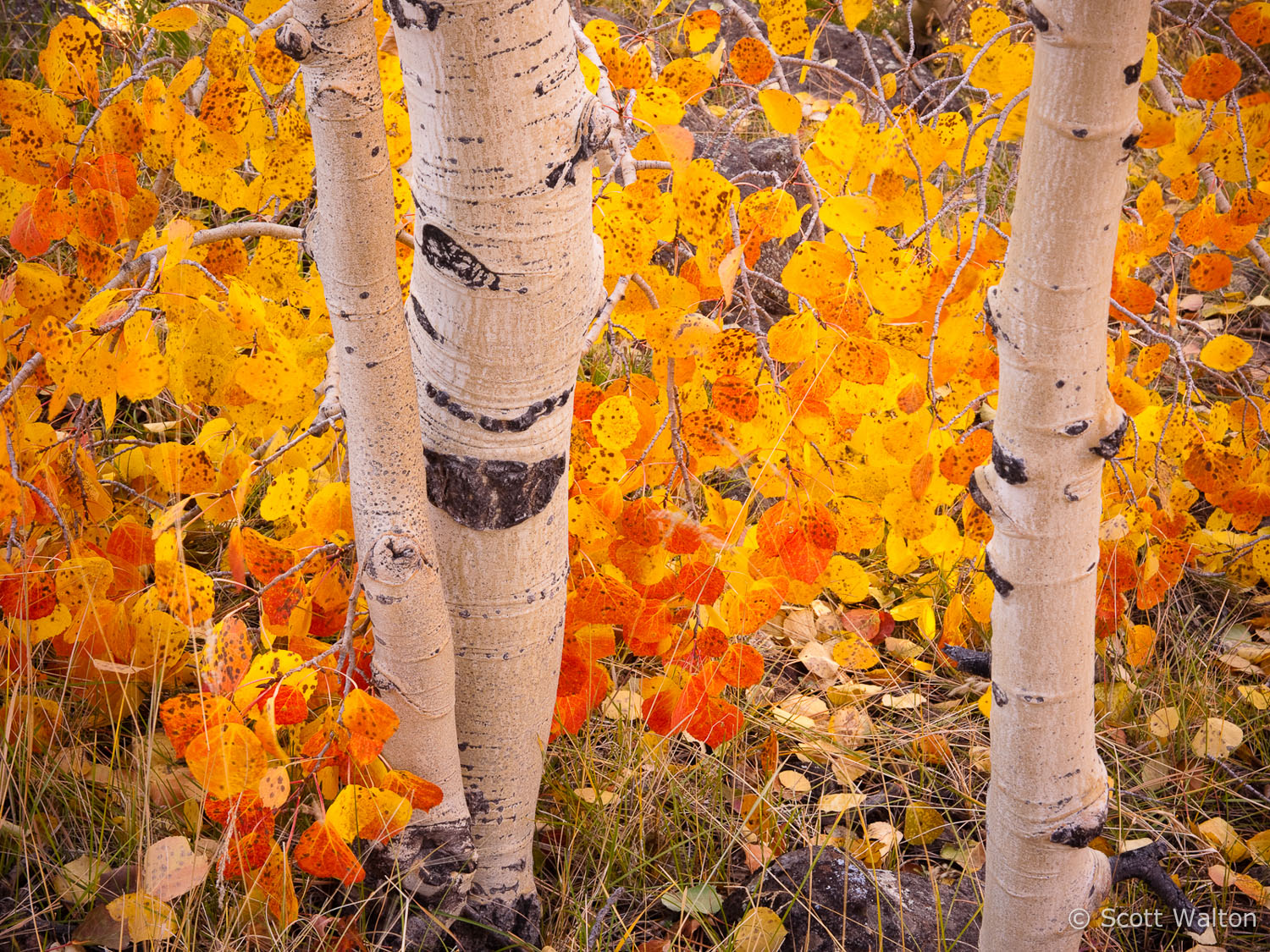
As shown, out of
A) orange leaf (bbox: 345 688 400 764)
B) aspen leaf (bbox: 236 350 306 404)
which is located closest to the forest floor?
orange leaf (bbox: 345 688 400 764)

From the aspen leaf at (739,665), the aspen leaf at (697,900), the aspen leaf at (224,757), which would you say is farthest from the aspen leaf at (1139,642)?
the aspen leaf at (224,757)

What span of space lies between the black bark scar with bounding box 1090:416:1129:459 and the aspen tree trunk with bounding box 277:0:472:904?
29.1 inches

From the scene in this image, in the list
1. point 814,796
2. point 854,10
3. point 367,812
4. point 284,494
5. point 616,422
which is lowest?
point 814,796

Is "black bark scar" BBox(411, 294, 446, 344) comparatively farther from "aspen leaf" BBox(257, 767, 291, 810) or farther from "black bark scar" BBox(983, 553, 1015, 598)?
"black bark scar" BBox(983, 553, 1015, 598)

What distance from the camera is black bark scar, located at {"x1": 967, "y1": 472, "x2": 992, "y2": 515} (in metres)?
0.97

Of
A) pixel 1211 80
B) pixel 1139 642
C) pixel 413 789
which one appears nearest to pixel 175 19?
pixel 413 789

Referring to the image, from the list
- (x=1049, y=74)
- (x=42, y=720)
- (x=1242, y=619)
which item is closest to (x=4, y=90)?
(x=42, y=720)

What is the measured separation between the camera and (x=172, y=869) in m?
1.06

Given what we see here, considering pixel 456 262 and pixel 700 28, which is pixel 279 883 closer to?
pixel 456 262

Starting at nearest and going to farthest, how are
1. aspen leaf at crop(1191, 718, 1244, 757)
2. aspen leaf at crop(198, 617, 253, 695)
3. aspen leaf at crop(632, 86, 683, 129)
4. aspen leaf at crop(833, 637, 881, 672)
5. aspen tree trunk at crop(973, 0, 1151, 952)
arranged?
aspen tree trunk at crop(973, 0, 1151, 952) < aspen leaf at crop(198, 617, 253, 695) < aspen leaf at crop(632, 86, 683, 129) < aspen leaf at crop(1191, 718, 1244, 757) < aspen leaf at crop(833, 637, 881, 672)

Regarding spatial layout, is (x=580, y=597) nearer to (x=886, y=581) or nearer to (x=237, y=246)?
(x=237, y=246)

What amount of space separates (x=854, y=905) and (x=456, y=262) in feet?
3.50

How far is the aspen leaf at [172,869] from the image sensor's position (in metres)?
1.04

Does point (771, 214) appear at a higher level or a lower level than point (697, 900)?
higher
